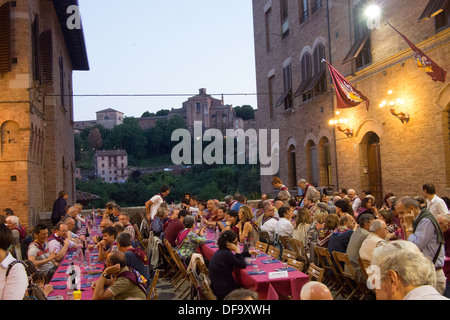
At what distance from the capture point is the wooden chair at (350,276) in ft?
19.2

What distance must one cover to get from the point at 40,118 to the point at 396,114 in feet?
37.4

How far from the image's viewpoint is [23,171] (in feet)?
39.7

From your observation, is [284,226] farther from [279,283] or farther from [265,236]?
[279,283]

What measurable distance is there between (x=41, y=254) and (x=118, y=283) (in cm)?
300

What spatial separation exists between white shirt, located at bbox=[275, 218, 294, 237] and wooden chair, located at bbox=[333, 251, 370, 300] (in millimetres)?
1874

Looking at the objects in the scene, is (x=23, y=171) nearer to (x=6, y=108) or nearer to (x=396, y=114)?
(x=6, y=108)

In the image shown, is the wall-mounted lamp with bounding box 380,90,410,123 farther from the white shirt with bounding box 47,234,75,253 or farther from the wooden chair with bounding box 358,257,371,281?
the white shirt with bounding box 47,234,75,253

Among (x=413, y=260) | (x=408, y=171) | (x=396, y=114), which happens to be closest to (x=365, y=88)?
(x=396, y=114)

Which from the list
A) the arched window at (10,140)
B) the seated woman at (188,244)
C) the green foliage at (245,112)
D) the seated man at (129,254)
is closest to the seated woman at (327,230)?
the seated woman at (188,244)

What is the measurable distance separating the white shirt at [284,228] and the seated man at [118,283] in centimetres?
446

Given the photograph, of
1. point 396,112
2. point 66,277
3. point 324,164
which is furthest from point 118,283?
point 324,164

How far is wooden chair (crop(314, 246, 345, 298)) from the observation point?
253 inches

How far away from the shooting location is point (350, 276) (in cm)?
608
